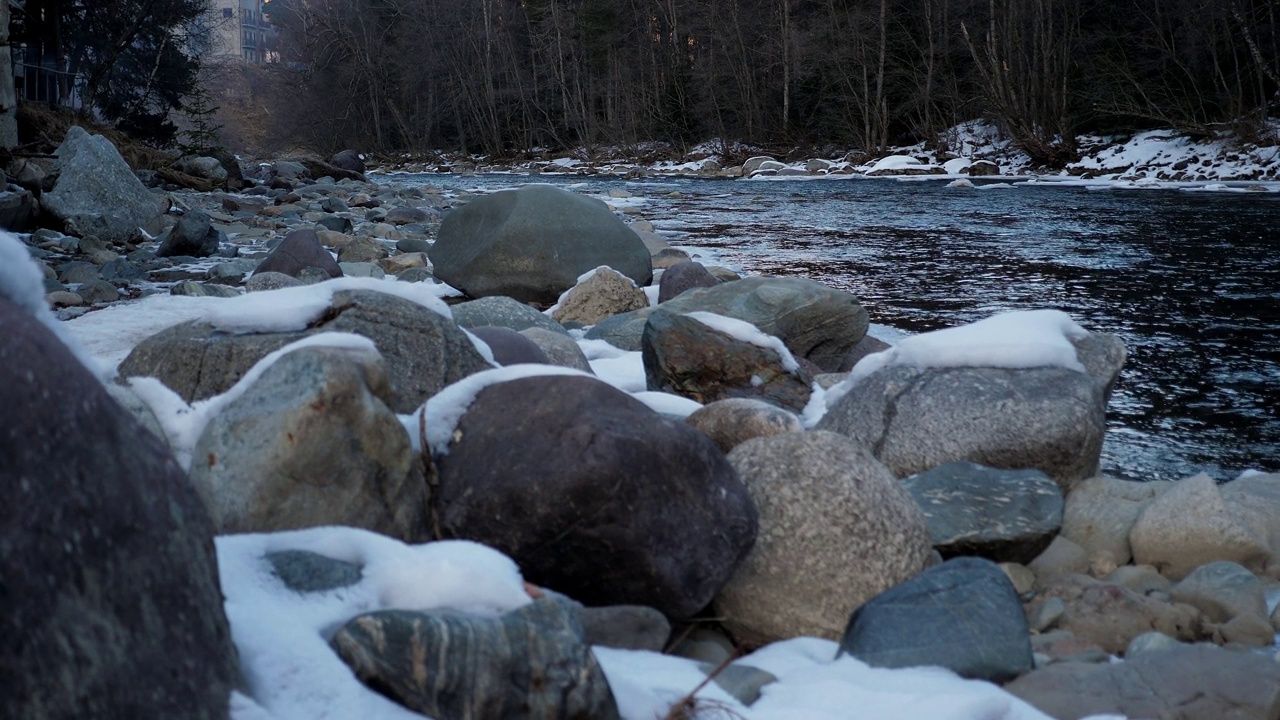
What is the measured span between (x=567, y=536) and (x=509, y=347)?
163 cm

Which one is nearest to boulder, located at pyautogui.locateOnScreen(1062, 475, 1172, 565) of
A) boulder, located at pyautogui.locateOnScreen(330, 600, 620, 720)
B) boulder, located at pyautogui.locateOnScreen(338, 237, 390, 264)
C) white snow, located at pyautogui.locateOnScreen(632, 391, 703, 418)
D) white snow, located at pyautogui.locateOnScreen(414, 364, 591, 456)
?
white snow, located at pyautogui.locateOnScreen(632, 391, 703, 418)

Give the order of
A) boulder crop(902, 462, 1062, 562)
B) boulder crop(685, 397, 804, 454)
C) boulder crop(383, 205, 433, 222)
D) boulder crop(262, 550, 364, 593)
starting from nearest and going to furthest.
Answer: boulder crop(262, 550, 364, 593) → boulder crop(902, 462, 1062, 562) → boulder crop(685, 397, 804, 454) → boulder crop(383, 205, 433, 222)

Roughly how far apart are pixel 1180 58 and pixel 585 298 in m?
24.5

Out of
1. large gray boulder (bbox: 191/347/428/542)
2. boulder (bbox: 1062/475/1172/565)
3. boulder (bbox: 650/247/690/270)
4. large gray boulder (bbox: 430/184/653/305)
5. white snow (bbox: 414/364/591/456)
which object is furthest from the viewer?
boulder (bbox: 650/247/690/270)

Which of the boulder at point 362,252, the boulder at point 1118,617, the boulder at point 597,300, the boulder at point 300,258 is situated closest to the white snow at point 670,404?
the boulder at point 1118,617

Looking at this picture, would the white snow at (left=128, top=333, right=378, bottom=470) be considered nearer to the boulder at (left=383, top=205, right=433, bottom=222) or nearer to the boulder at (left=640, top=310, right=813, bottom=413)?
the boulder at (left=640, top=310, right=813, bottom=413)

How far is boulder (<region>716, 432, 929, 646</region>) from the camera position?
9.29 ft

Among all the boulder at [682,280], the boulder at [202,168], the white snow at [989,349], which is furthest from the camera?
the boulder at [202,168]

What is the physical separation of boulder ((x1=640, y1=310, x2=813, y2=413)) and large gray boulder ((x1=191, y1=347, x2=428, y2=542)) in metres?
2.67

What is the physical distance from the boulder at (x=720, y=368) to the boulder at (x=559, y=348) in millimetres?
374

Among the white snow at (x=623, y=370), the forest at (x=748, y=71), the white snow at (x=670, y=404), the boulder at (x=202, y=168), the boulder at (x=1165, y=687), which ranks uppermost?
the forest at (x=748, y=71)

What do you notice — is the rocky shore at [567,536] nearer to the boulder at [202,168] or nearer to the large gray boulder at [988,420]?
the large gray boulder at [988,420]

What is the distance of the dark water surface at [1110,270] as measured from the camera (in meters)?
5.49

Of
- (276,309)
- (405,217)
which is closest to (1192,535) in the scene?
(276,309)
